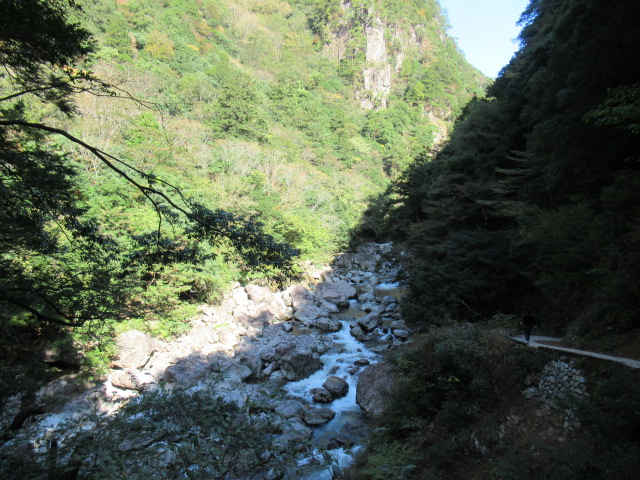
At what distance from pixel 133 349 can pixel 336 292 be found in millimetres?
10645

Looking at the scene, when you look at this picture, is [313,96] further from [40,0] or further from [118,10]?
[40,0]

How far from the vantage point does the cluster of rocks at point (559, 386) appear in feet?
15.6

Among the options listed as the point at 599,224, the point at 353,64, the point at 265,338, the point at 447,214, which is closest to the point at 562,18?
the point at 599,224

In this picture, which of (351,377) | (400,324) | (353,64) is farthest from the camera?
(353,64)

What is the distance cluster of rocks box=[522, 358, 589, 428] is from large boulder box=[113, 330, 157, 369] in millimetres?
10153

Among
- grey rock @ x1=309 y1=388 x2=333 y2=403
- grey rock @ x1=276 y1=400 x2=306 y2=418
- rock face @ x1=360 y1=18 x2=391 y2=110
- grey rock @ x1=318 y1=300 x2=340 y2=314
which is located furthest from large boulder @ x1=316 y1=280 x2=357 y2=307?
rock face @ x1=360 y1=18 x2=391 y2=110

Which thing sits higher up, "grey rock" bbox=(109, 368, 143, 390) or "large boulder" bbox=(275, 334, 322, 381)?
"large boulder" bbox=(275, 334, 322, 381)

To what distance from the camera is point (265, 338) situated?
12.5m

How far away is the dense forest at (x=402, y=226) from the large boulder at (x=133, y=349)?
1.29ft

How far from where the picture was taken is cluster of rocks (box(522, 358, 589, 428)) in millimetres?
4766

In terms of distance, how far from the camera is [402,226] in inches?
856

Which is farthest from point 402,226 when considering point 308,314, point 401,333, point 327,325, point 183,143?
point 183,143

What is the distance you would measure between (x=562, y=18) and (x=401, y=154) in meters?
45.0

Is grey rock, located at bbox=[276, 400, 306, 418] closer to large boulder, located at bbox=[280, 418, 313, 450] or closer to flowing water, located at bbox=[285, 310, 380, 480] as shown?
large boulder, located at bbox=[280, 418, 313, 450]
